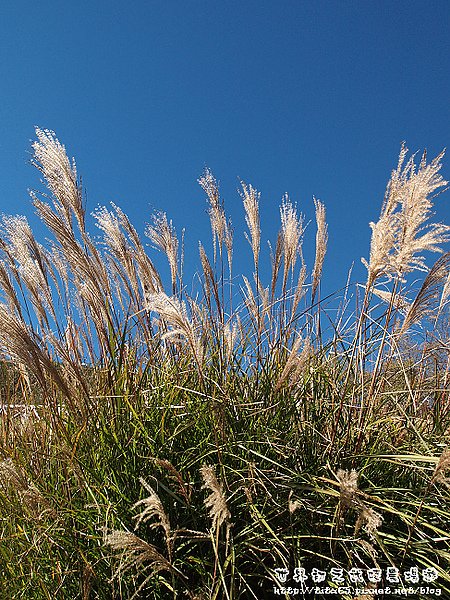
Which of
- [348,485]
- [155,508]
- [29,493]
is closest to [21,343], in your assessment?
[29,493]

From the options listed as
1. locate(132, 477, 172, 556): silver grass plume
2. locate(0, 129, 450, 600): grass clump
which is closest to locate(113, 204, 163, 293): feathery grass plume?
locate(0, 129, 450, 600): grass clump

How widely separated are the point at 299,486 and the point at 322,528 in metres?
0.16

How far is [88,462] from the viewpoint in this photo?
2053 mm

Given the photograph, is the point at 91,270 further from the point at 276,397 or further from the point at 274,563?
the point at 274,563

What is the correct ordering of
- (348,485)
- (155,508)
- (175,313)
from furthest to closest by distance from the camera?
(175,313) → (155,508) → (348,485)

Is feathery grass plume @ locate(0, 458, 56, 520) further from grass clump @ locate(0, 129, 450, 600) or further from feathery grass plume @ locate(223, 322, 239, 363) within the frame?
feathery grass plume @ locate(223, 322, 239, 363)

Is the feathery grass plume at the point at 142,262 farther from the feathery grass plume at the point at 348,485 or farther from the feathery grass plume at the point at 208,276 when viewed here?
the feathery grass plume at the point at 348,485

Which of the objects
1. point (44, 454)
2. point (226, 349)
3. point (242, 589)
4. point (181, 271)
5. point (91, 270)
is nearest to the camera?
point (242, 589)

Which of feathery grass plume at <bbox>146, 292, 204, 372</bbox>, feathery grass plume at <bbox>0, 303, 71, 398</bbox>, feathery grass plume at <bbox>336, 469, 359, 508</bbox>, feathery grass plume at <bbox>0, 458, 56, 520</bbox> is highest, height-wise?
feathery grass plume at <bbox>146, 292, 204, 372</bbox>

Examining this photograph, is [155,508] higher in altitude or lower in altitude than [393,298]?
lower

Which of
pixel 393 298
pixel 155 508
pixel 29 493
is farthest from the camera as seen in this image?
pixel 393 298

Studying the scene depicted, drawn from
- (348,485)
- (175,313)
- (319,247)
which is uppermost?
(319,247)

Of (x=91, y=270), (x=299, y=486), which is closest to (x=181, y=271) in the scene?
(x=91, y=270)

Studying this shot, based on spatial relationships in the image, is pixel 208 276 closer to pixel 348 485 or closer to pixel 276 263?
pixel 276 263
